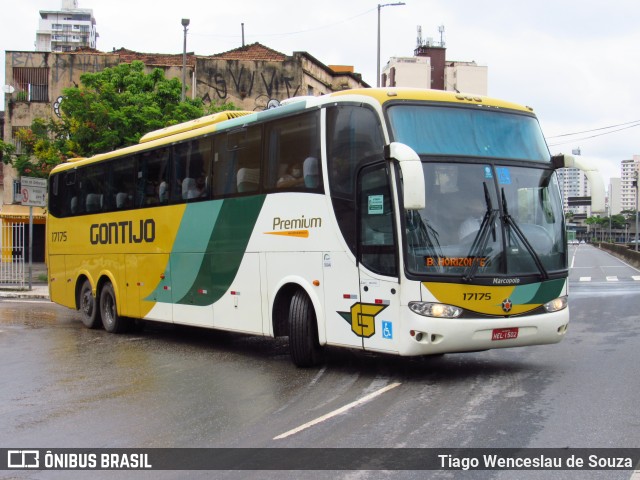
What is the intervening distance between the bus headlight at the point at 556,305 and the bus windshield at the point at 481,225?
14.5 inches

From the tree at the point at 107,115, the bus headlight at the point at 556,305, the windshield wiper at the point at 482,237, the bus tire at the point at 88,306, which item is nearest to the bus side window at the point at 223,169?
the windshield wiper at the point at 482,237

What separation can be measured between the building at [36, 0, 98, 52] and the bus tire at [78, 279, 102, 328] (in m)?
176

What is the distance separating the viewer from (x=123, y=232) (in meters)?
15.4

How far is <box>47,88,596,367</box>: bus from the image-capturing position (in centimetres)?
905

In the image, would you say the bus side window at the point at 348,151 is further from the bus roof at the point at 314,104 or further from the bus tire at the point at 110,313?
the bus tire at the point at 110,313

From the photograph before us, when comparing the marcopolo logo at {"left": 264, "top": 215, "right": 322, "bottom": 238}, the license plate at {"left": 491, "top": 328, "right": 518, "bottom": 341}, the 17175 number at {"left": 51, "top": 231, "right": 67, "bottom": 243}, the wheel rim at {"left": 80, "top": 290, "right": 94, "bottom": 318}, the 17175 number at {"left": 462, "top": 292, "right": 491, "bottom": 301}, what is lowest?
the wheel rim at {"left": 80, "top": 290, "right": 94, "bottom": 318}

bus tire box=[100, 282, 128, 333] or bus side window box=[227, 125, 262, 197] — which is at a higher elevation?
bus side window box=[227, 125, 262, 197]

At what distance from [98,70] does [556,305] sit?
41.2 metres

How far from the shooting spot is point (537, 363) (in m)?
10.7

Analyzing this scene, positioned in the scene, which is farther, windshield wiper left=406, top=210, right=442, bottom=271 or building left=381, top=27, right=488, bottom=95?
building left=381, top=27, right=488, bottom=95

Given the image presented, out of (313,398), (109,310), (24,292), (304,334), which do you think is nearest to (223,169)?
(304,334)

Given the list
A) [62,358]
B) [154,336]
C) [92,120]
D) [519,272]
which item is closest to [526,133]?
[519,272]

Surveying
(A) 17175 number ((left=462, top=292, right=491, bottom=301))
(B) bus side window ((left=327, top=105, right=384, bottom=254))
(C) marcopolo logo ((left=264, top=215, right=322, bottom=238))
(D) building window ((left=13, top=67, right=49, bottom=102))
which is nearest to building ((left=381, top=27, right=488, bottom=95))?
(D) building window ((left=13, top=67, right=49, bottom=102))

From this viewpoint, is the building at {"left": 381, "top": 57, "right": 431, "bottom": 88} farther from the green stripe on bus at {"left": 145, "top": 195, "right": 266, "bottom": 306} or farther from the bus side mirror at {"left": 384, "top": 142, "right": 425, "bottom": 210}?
the bus side mirror at {"left": 384, "top": 142, "right": 425, "bottom": 210}
